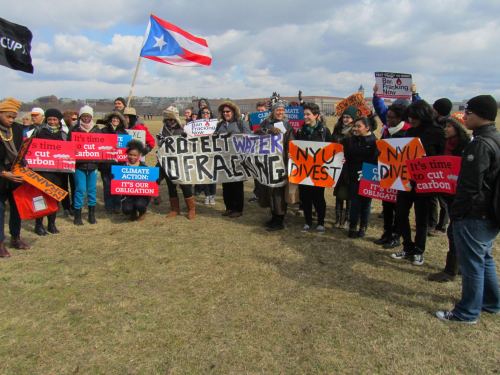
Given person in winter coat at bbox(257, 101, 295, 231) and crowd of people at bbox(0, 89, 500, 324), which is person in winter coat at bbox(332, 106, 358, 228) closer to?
crowd of people at bbox(0, 89, 500, 324)

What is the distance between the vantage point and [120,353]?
3553 millimetres

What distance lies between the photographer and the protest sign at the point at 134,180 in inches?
302

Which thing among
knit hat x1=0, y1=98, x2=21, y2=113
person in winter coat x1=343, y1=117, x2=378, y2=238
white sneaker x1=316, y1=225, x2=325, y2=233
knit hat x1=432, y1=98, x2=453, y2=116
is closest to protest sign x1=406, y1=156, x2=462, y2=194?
person in winter coat x1=343, y1=117, x2=378, y2=238

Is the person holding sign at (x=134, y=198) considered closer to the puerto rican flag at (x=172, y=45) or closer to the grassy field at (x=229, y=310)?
the grassy field at (x=229, y=310)

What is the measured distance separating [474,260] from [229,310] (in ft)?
8.97

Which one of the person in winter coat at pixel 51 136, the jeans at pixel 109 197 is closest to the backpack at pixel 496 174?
the person in winter coat at pixel 51 136

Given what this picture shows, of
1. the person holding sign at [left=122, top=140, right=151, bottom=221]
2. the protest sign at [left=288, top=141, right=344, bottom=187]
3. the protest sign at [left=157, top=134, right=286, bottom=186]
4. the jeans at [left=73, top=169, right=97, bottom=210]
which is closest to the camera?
the protest sign at [left=288, top=141, right=344, bottom=187]

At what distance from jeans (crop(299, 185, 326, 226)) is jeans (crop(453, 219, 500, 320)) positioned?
3281 mm

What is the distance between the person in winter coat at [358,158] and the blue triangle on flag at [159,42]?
5636 mm

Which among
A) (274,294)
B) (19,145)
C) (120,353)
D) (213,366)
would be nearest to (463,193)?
(274,294)

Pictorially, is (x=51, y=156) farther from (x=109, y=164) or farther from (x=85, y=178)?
(x=109, y=164)

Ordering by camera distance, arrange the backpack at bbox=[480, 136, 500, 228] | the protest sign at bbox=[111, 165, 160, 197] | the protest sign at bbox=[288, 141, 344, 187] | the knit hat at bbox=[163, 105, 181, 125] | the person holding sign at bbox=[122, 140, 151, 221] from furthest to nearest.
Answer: the knit hat at bbox=[163, 105, 181, 125], the person holding sign at bbox=[122, 140, 151, 221], the protest sign at bbox=[111, 165, 160, 197], the protest sign at bbox=[288, 141, 344, 187], the backpack at bbox=[480, 136, 500, 228]

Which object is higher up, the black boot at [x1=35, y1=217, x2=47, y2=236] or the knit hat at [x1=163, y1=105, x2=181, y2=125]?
the knit hat at [x1=163, y1=105, x2=181, y2=125]

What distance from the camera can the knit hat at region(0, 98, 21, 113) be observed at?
18.1ft
